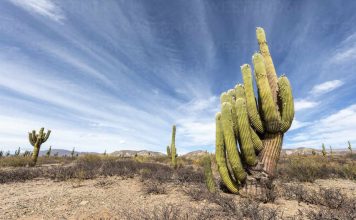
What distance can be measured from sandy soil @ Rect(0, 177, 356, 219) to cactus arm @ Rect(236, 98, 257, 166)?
3.45ft

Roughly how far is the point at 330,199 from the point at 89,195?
19.5ft

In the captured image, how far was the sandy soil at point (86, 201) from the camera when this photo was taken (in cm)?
A: 493

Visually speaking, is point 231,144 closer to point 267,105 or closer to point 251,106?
point 251,106

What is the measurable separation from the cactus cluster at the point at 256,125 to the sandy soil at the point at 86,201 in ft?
2.78

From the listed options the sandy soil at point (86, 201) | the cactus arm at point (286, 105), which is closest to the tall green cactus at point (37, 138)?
the sandy soil at point (86, 201)

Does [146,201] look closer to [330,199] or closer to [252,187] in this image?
[252,187]

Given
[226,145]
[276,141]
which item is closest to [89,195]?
[226,145]

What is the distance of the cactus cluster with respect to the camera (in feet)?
19.4

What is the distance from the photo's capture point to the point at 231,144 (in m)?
6.18

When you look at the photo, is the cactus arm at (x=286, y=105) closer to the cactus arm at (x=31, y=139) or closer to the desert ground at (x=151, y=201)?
the desert ground at (x=151, y=201)

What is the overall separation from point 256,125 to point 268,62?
1943 millimetres

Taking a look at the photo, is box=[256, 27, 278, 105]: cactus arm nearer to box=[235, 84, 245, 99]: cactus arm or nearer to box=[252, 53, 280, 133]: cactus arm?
box=[252, 53, 280, 133]: cactus arm

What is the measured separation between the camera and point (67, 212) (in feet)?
16.7

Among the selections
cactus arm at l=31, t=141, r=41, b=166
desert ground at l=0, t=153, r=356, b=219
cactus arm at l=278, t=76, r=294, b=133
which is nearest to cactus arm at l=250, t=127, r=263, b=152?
cactus arm at l=278, t=76, r=294, b=133
